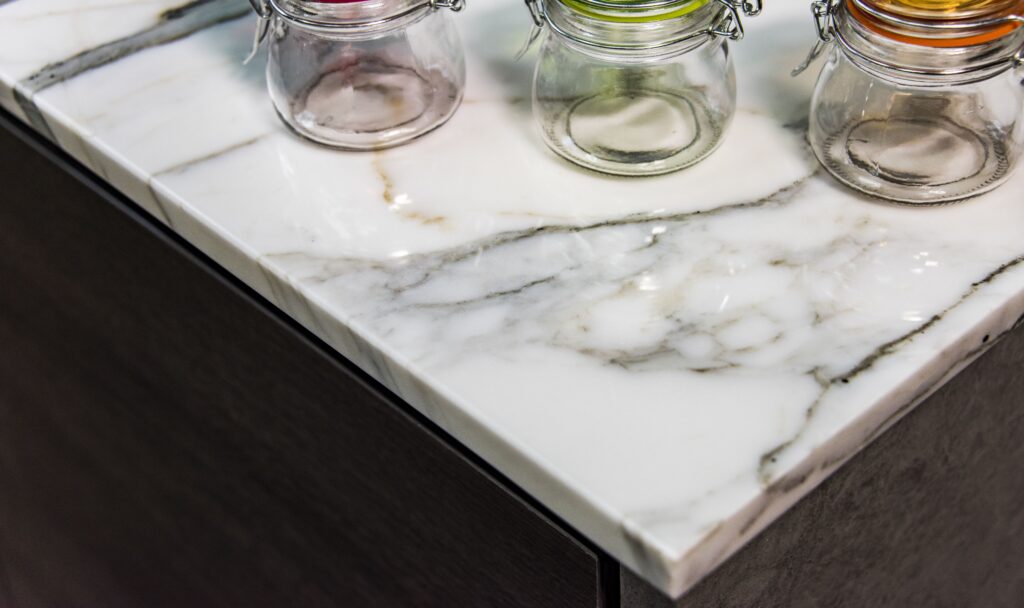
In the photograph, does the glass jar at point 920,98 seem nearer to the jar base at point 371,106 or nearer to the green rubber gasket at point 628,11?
the green rubber gasket at point 628,11

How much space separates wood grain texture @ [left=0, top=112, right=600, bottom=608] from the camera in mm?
545

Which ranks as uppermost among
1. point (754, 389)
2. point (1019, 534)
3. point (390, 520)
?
point (754, 389)

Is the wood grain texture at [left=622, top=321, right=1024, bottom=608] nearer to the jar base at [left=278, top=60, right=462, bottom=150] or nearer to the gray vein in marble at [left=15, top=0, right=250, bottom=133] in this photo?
the jar base at [left=278, top=60, right=462, bottom=150]

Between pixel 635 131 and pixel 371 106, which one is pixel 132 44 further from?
pixel 635 131

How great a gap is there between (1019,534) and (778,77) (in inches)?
14.0

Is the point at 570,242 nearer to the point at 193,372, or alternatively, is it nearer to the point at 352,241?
the point at 352,241

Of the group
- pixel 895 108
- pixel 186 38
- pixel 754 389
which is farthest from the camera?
pixel 186 38

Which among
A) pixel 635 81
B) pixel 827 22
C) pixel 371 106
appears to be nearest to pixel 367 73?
pixel 371 106

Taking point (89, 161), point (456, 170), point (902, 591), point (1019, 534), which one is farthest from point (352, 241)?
point (1019, 534)

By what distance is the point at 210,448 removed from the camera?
0.76 metres

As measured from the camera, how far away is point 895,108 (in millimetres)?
580

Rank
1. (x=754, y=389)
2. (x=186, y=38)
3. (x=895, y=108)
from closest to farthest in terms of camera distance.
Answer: (x=754, y=389) < (x=895, y=108) < (x=186, y=38)

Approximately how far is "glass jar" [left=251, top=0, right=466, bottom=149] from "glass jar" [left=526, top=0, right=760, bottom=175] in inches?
2.5

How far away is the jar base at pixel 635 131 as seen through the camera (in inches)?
23.0
